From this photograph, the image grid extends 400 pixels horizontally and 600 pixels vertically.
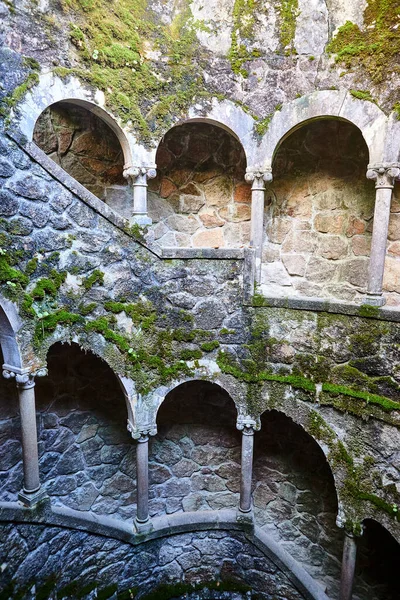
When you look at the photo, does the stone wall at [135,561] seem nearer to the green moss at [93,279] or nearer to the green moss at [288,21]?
the green moss at [93,279]

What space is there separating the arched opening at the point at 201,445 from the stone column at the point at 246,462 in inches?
24.0

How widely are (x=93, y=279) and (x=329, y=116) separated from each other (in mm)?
2983

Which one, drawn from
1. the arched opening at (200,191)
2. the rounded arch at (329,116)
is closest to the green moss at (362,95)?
the rounded arch at (329,116)

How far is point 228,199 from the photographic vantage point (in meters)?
5.52

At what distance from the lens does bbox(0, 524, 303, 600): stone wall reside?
3598 millimetres

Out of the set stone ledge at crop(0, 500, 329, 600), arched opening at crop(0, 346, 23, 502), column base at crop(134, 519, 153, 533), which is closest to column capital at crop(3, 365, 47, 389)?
arched opening at crop(0, 346, 23, 502)

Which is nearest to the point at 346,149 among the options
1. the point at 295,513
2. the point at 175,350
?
the point at 175,350

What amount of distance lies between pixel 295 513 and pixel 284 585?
0.75 meters

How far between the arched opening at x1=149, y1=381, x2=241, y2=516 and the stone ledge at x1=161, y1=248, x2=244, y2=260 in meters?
1.97

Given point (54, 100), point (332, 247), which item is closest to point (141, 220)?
point (54, 100)

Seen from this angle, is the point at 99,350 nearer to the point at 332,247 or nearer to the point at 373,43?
the point at 332,247

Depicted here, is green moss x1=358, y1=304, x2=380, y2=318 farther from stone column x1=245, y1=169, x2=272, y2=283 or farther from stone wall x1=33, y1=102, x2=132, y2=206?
stone wall x1=33, y1=102, x2=132, y2=206

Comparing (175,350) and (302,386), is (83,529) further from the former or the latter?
(302,386)

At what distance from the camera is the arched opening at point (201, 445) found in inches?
196
